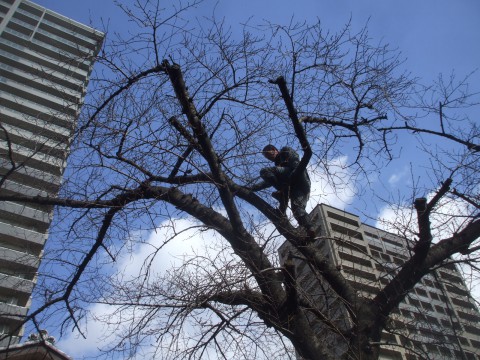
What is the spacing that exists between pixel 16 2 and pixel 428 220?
4649cm

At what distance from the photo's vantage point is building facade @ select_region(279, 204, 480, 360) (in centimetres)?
425

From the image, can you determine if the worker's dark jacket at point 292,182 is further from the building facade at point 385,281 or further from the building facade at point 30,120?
the building facade at point 30,120

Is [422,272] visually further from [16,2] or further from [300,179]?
[16,2]

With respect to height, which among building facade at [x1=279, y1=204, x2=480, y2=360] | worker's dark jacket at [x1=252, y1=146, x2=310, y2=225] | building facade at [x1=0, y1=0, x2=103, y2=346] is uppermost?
building facade at [x1=0, y1=0, x2=103, y2=346]

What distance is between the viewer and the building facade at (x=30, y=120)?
16.0ft

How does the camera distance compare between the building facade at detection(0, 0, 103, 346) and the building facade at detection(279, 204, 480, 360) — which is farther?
the building facade at detection(0, 0, 103, 346)

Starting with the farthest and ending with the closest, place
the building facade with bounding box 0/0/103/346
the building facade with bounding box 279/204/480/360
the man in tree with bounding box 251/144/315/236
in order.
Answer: the building facade with bounding box 0/0/103/346 → the man in tree with bounding box 251/144/315/236 → the building facade with bounding box 279/204/480/360

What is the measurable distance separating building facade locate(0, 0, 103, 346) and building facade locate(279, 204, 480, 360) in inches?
120

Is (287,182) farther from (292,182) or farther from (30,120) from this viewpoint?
(30,120)

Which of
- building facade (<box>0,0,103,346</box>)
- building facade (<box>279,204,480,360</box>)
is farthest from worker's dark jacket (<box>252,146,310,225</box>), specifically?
building facade (<box>0,0,103,346</box>)

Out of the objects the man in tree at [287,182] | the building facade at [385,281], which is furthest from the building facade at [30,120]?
the building facade at [385,281]

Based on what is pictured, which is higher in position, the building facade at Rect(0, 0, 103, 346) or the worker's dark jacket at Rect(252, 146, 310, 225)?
the building facade at Rect(0, 0, 103, 346)

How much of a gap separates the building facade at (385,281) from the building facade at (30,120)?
304 centimetres

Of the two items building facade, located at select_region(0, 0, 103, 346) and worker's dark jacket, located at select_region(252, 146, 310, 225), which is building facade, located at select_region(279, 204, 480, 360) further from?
building facade, located at select_region(0, 0, 103, 346)
